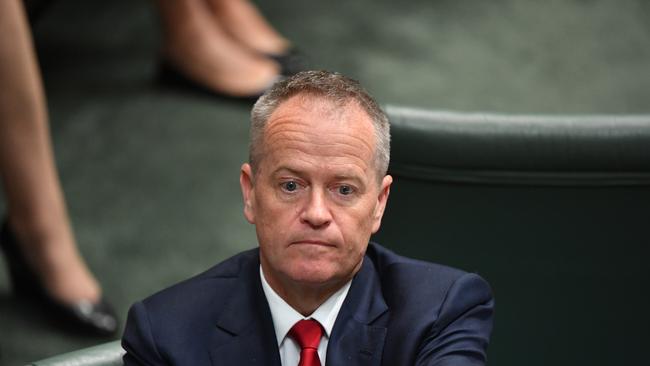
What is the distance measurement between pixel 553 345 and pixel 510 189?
28 centimetres

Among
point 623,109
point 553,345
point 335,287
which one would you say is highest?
point 335,287

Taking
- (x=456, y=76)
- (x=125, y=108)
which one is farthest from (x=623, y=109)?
(x=125, y=108)

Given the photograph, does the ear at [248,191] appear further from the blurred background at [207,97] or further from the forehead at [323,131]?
the blurred background at [207,97]

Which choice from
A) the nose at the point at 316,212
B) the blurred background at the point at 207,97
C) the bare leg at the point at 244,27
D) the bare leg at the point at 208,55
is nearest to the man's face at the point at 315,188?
the nose at the point at 316,212

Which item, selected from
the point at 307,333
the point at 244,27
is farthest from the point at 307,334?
the point at 244,27

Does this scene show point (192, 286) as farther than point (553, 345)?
No

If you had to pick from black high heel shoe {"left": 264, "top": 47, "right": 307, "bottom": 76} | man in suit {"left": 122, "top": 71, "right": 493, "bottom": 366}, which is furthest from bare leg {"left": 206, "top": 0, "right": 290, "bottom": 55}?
man in suit {"left": 122, "top": 71, "right": 493, "bottom": 366}

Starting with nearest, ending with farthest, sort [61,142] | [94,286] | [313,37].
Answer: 1. [94,286]
2. [61,142]
3. [313,37]

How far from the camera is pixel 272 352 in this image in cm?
172

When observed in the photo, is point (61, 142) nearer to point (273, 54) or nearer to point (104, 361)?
point (273, 54)

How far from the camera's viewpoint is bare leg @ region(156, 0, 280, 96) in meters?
3.70

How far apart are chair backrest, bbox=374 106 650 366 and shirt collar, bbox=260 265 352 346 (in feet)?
1.52

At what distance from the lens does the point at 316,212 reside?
5.24 ft

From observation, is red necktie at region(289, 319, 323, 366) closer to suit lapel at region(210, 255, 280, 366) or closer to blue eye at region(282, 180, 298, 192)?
suit lapel at region(210, 255, 280, 366)
